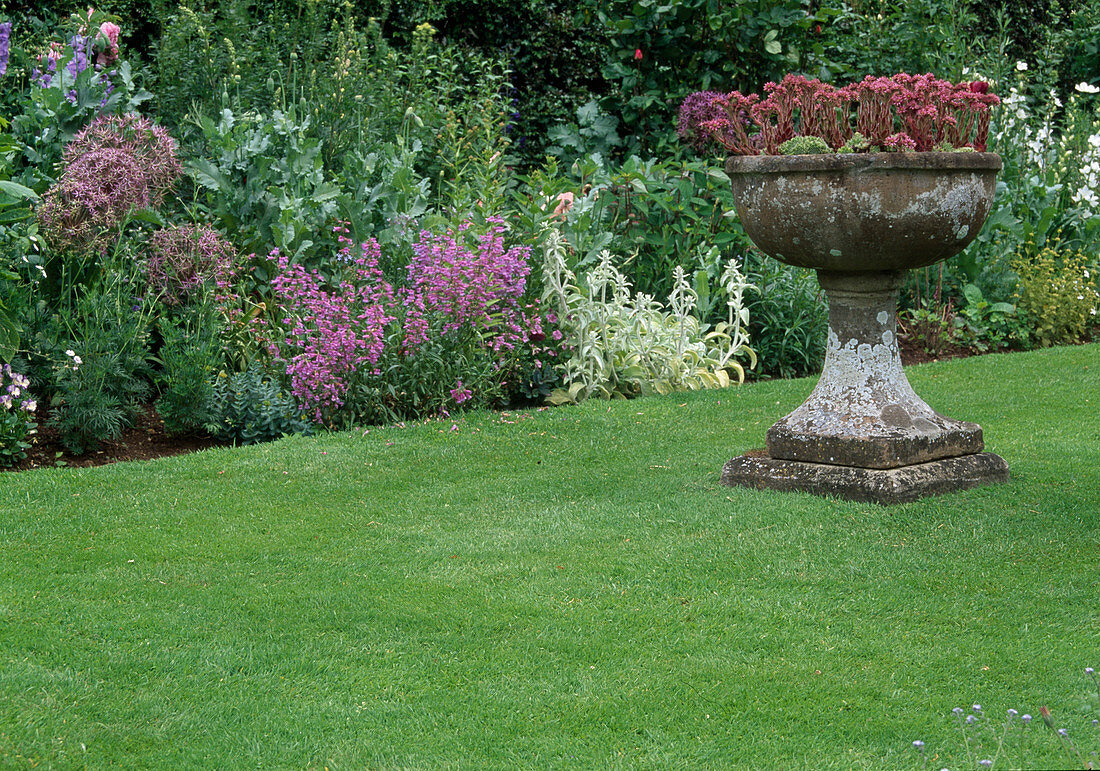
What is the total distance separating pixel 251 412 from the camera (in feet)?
18.9

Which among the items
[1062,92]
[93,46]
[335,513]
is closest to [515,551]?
[335,513]

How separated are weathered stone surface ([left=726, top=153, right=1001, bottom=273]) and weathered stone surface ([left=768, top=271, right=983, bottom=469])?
0.15m

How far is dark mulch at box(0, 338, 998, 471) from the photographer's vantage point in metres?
5.35

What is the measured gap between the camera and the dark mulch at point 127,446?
17.6ft

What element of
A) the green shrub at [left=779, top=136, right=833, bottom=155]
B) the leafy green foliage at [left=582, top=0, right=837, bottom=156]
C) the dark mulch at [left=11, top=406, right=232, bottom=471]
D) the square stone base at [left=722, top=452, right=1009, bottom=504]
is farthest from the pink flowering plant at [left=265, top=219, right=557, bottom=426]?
the leafy green foliage at [left=582, top=0, right=837, bottom=156]

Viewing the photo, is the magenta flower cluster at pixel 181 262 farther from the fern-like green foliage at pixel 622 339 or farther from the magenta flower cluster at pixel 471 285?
the fern-like green foliage at pixel 622 339

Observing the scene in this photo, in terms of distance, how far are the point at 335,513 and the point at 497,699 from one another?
1.76m

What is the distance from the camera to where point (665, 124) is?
912cm

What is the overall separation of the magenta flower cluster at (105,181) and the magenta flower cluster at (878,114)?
3.36m

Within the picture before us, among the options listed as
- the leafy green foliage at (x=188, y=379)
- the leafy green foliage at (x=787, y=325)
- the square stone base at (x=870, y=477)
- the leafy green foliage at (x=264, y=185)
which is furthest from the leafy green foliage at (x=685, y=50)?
the square stone base at (x=870, y=477)

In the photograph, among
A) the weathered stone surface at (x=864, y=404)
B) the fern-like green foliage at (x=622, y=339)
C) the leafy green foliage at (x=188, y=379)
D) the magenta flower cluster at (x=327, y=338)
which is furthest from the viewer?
the fern-like green foliage at (x=622, y=339)

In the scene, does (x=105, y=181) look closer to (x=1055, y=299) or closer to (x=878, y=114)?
(x=878, y=114)

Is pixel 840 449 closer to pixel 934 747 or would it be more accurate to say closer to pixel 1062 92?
pixel 934 747

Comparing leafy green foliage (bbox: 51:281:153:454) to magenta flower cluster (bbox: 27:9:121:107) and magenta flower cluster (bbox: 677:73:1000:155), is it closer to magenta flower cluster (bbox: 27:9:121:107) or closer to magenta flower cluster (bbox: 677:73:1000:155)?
magenta flower cluster (bbox: 27:9:121:107)
